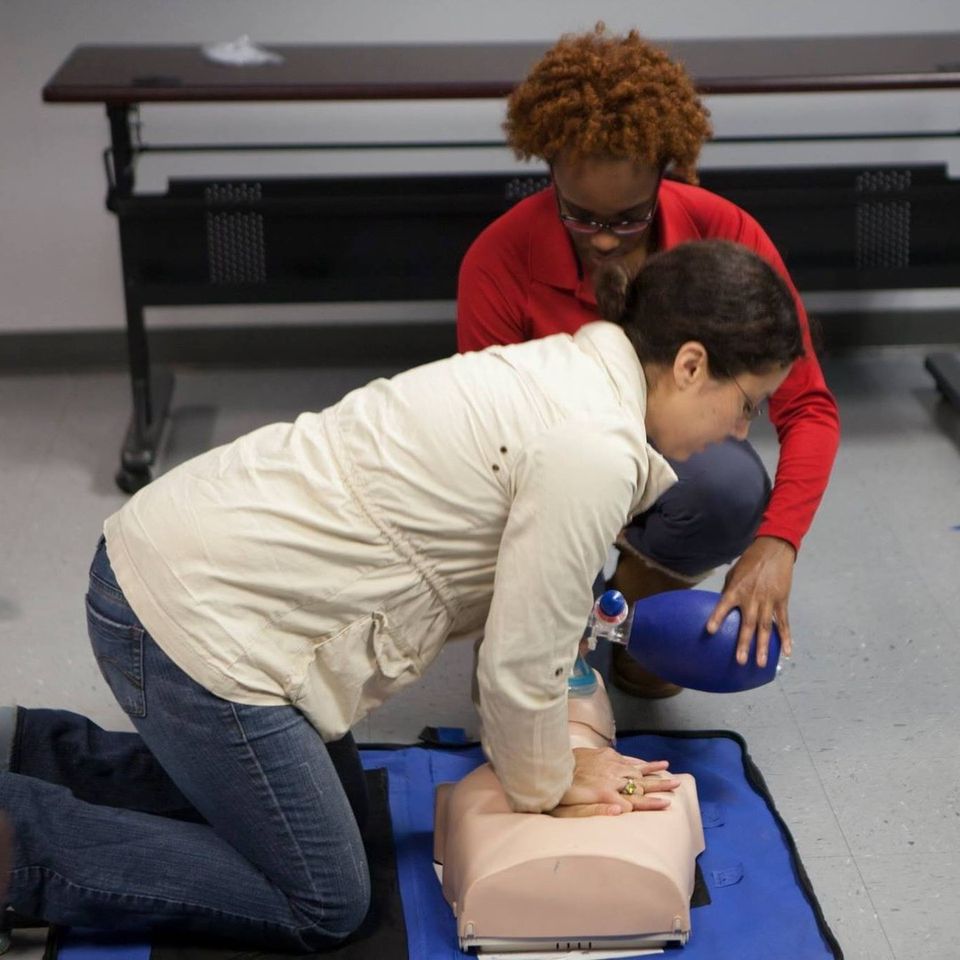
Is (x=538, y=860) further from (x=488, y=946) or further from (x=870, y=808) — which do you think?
(x=870, y=808)

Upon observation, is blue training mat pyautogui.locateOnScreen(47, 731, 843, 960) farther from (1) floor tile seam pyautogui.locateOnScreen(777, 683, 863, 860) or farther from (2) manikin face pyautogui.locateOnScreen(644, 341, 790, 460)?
(2) manikin face pyautogui.locateOnScreen(644, 341, 790, 460)

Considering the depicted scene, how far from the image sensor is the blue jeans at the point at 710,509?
209cm

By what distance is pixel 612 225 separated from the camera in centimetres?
192

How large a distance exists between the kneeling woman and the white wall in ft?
6.06

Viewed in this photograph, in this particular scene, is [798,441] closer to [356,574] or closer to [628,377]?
[628,377]

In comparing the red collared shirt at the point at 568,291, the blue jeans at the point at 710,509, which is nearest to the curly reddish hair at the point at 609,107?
the red collared shirt at the point at 568,291

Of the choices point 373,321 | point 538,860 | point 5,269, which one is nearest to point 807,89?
point 373,321

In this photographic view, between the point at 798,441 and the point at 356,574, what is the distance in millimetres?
783

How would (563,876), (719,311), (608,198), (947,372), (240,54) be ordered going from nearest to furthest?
(719,311) < (563,876) < (608,198) < (240,54) < (947,372)

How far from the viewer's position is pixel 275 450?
1563 millimetres

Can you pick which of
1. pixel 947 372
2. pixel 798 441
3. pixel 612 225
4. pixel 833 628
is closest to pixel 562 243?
pixel 612 225

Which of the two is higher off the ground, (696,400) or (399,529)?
(696,400)

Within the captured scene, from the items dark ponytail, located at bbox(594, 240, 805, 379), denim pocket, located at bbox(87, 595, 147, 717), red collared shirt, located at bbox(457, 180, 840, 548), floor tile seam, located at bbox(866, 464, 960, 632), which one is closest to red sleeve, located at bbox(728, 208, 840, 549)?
Result: red collared shirt, located at bbox(457, 180, 840, 548)

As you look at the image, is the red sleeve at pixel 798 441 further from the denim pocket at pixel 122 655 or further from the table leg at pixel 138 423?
the table leg at pixel 138 423
